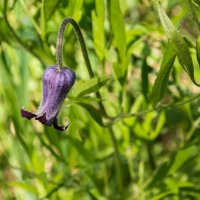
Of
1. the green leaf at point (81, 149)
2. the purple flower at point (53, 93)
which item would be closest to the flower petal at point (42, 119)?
the purple flower at point (53, 93)

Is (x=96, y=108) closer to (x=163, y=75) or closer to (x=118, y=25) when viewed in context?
(x=118, y=25)

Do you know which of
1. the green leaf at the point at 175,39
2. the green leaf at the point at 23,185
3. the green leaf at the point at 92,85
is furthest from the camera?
the green leaf at the point at 23,185

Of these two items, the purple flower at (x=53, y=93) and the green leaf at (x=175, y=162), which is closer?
the purple flower at (x=53, y=93)

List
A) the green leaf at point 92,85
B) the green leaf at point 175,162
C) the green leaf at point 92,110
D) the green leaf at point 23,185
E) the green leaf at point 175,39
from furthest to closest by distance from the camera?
the green leaf at point 23,185 → the green leaf at point 175,162 → the green leaf at point 92,110 → the green leaf at point 92,85 → the green leaf at point 175,39

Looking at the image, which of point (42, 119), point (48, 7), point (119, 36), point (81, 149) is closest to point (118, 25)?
point (119, 36)

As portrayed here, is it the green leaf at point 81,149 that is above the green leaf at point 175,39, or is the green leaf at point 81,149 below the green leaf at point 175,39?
above

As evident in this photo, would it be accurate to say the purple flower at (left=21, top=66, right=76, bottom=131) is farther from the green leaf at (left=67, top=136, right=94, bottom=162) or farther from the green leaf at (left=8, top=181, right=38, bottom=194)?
the green leaf at (left=8, top=181, right=38, bottom=194)

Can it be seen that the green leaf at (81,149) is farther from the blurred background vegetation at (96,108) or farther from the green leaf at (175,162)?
the green leaf at (175,162)
